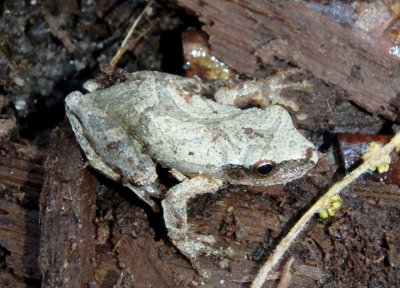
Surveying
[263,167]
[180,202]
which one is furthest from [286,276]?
[180,202]

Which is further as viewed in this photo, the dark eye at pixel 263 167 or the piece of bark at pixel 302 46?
the piece of bark at pixel 302 46

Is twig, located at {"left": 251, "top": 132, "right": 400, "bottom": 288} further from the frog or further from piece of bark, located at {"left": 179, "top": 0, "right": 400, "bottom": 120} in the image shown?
piece of bark, located at {"left": 179, "top": 0, "right": 400, "bottom": 120}

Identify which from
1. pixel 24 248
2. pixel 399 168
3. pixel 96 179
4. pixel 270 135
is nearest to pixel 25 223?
pixel 24 248

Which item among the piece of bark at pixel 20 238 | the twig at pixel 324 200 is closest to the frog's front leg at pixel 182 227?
the twig at pixel 324 200

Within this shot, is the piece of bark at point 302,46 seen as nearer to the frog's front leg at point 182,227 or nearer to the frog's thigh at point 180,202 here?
the frog's thigh at point 180,202

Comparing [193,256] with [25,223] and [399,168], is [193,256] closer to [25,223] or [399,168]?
[25,223]

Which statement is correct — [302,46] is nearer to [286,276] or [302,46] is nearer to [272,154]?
[272,154]
